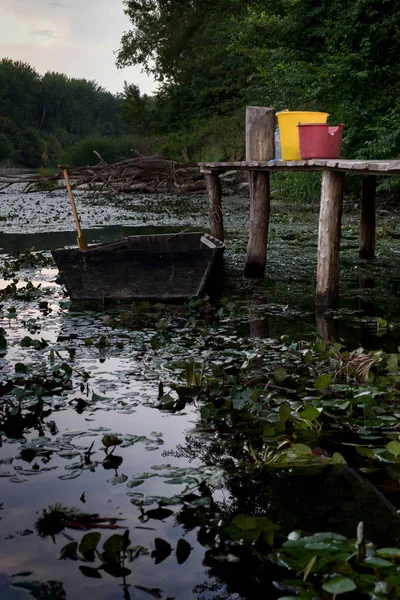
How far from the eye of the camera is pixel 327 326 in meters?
6.88

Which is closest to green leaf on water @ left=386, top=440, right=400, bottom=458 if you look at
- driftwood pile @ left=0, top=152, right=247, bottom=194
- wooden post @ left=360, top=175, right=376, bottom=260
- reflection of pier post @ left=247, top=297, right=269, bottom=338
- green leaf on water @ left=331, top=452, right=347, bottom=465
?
green leaf on water @ left=331, top=452, right=347, bottom=465

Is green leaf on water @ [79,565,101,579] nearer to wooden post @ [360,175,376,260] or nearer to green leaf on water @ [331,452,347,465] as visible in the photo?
green leaf on water @ [331,452,347,465]

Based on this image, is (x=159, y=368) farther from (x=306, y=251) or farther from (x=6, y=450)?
(x=306, y=251)

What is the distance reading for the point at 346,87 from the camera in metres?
17.6

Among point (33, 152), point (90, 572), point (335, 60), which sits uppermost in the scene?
point (33, 152)

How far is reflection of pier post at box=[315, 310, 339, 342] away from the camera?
6496mm

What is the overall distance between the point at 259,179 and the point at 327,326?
321 cm

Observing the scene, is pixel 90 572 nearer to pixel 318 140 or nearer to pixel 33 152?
pixel 318 140

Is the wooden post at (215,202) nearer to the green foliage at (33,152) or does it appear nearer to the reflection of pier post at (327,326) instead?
the reflection of pier post at (327,326)

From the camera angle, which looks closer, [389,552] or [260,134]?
[389,552]

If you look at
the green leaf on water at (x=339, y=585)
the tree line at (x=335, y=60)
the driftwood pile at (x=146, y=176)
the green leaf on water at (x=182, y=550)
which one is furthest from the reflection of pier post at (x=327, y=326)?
the driftwood pile at (x=146, y=176)

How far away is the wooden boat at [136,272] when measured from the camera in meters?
7.82

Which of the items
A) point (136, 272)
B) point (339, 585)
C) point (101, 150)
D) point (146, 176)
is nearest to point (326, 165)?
point (136, 272)

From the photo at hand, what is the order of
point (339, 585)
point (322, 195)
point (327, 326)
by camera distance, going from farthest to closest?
point (322, 195) < point (327, 326) < point (339, 585)
